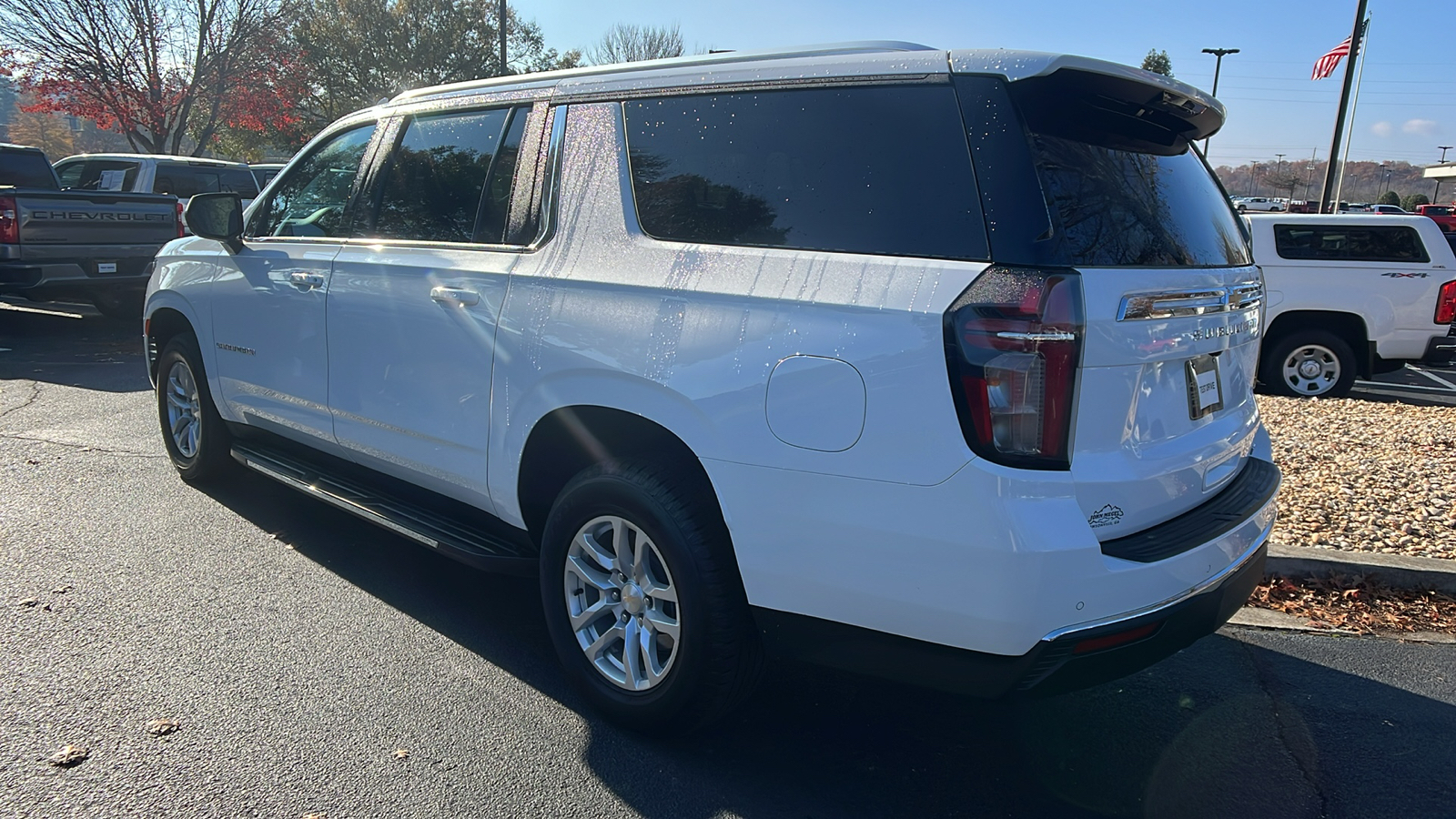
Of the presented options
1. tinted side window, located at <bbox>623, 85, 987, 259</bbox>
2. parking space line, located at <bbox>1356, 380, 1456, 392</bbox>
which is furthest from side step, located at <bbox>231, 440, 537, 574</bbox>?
parking space line, located at <bbox>1356, 380, 1456, 392</bbox>

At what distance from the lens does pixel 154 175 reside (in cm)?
1331

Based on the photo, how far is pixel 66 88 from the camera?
22.8 m

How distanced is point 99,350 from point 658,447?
9.82 metres

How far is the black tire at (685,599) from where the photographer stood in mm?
2775

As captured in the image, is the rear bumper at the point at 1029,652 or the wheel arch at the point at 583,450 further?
the wheel arch at the point at 583,450

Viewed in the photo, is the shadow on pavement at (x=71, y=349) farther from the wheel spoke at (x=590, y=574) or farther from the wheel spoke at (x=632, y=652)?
the wheel spoke at (x=632, y=652)

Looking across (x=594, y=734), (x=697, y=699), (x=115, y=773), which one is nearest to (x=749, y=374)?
(x=697, y=699)

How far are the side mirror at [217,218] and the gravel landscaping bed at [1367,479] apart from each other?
5.18 m

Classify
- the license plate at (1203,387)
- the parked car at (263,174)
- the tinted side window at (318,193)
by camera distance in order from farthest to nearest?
the parked car at (263,174)
the tinted side window at (318,193)
the license plate at (1203,387)

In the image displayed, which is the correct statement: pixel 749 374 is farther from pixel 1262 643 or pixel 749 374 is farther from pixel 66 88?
pixel 66 88

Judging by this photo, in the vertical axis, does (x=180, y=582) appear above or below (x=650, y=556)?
below

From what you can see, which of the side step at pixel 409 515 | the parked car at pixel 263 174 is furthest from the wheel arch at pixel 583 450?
the parked car at pixel 263 174

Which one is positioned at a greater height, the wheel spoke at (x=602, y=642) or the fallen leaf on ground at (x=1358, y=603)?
the wheel spoke at (x=602, y=642)

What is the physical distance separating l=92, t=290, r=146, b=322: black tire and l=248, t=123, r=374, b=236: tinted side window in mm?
7903
